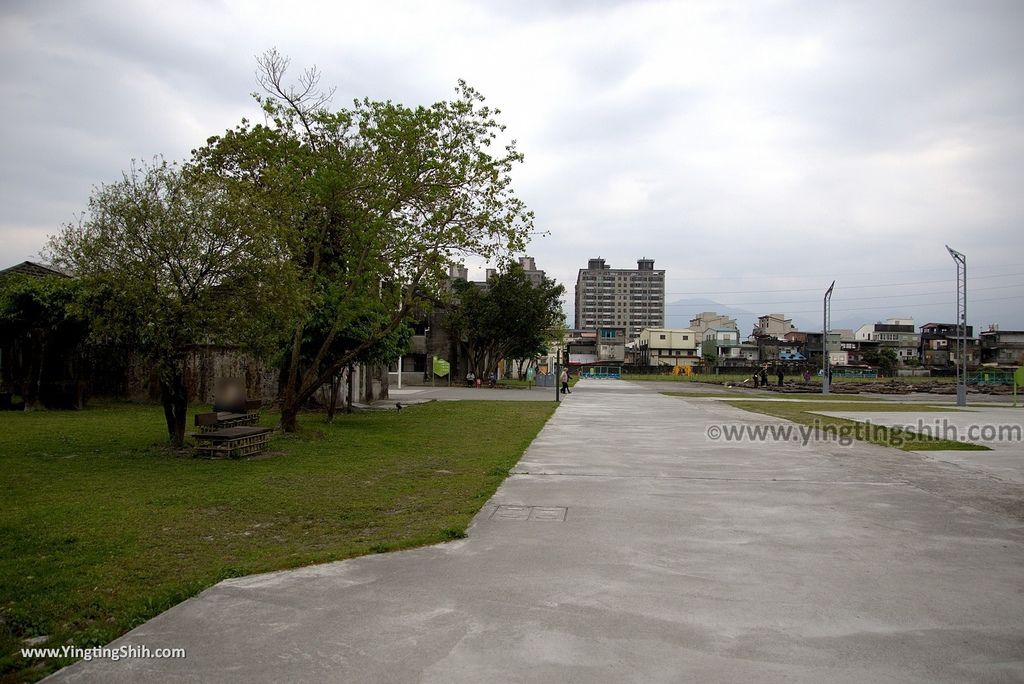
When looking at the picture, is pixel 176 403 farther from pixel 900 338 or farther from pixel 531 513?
pixel 900 338

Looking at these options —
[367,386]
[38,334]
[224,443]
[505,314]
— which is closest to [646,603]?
[224,443]

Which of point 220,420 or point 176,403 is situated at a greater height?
point 176,403

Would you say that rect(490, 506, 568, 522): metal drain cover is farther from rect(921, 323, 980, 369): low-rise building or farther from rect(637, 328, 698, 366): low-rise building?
rect(921, 323, 980, 369): low-rise building

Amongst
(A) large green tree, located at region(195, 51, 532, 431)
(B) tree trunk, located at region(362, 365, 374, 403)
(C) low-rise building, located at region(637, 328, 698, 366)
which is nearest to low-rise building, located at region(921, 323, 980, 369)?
(C) low-rise building, located at region(637, 328, 698, 366)

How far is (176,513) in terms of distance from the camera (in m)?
7.86

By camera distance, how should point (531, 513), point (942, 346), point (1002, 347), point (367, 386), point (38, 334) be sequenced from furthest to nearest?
point (942, 346)
point (1002, 347)
point (367, 386)
point (38, 334)
point (531, 513)

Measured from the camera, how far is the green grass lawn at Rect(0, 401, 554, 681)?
16.6 ft

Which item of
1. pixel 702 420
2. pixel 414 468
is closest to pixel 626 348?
pixel 702 420

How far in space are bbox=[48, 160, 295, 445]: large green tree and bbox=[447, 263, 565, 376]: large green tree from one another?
36.6 meters

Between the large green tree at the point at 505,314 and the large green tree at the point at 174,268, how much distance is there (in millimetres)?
36613

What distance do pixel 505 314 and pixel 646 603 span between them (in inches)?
1843

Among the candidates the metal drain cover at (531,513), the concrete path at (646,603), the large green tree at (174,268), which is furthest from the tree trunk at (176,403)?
the metal drain cover at (531,513)

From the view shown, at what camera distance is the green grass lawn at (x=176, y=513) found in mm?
5062

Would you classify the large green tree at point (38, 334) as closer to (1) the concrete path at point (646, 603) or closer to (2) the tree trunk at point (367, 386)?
(2) the tree trunk at point (367, 386)
